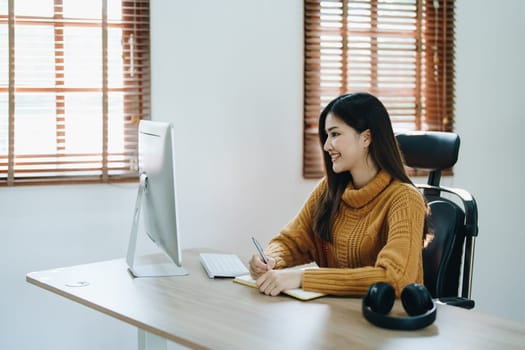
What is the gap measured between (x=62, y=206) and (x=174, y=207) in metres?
1.27

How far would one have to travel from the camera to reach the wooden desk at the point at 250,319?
1655 mm

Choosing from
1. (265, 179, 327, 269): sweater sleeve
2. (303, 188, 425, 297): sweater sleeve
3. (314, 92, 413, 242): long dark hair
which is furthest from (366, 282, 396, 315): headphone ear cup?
(265, 179, 327, 269): sweater sleeve

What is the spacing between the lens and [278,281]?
2.08m

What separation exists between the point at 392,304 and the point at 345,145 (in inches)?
27.3

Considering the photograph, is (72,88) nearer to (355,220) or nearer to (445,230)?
(355,220)

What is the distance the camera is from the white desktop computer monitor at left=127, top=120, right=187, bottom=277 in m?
2.09

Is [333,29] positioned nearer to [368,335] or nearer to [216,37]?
[216,37]

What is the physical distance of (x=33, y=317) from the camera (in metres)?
3.13

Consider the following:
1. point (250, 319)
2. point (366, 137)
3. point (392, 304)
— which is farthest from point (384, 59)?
point (250, 319)

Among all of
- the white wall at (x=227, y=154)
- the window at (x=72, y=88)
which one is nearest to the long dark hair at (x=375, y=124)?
the white wall at (x=227, y=154)

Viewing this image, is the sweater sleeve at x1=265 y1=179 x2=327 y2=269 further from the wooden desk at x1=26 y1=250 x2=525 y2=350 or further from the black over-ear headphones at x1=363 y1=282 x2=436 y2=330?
the black over-ear headphones at x1=363 y1=282 x2=436 y2=330

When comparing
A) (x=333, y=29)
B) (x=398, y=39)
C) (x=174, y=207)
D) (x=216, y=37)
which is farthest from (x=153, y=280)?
(x=398, y=39)

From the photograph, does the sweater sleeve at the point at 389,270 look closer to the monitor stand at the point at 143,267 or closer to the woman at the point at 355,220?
the woman at the point at 355,220

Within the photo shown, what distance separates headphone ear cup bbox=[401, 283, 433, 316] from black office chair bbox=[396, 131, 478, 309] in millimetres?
664
